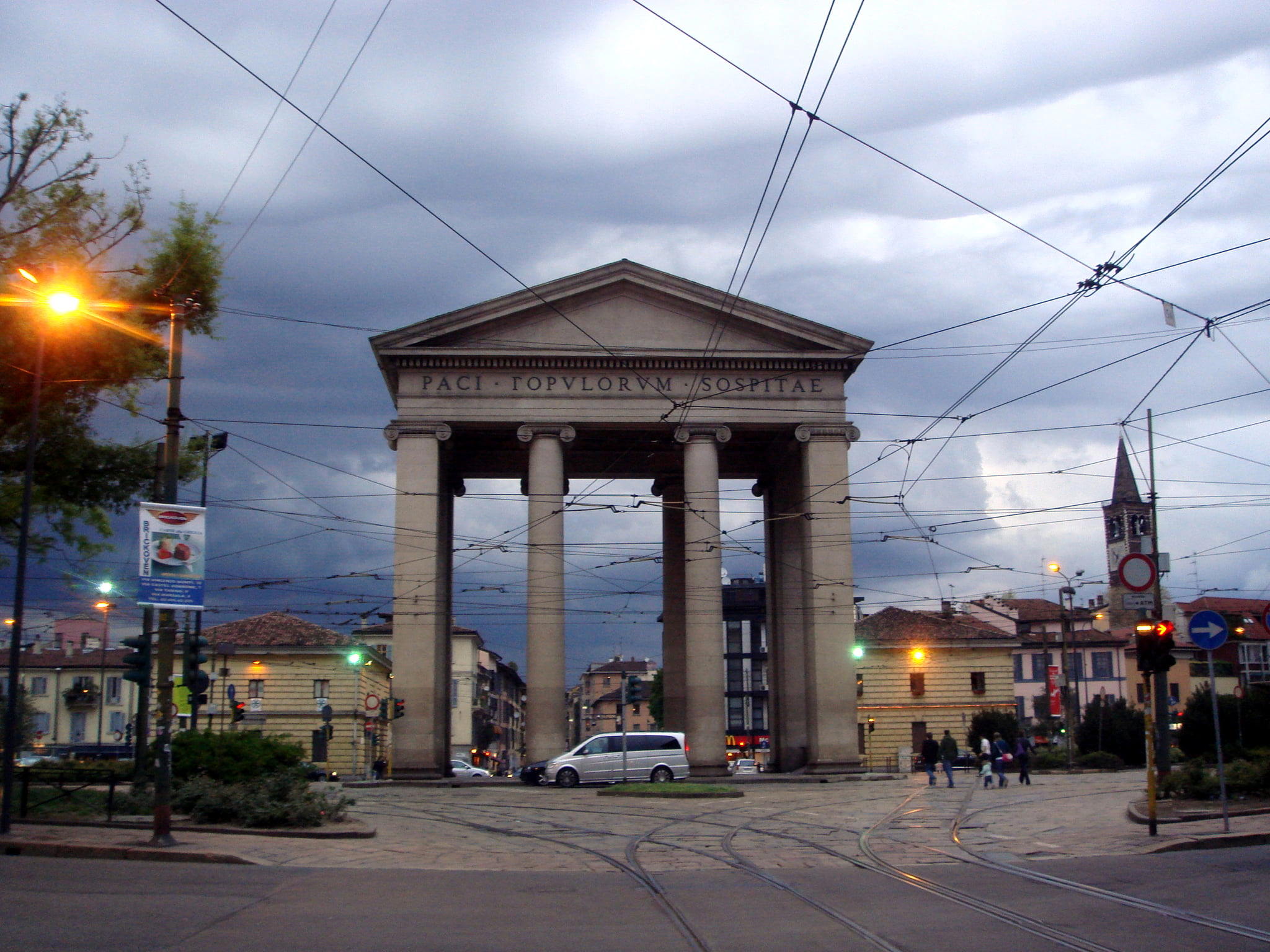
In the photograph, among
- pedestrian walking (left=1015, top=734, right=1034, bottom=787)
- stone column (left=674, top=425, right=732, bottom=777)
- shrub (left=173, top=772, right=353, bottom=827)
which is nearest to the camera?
shrub (left=173, top=772, right=353, bottom=827)

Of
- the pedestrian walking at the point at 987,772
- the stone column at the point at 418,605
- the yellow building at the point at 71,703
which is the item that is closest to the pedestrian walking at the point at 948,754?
the pedestrian walking at the point at 987,772

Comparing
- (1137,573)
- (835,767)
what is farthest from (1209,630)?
(835,767)

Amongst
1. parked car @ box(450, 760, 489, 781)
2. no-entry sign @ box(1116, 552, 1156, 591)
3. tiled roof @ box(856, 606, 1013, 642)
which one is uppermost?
tiled roof @ box(856, 606, 1013, 642)

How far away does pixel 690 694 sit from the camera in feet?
130

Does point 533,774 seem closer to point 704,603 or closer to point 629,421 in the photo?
point 704,603

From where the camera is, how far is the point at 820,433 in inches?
1615

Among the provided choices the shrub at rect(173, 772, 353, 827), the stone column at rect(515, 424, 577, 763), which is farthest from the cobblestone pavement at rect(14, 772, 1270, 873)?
the stone column at rect(515, 424, 577, 763)

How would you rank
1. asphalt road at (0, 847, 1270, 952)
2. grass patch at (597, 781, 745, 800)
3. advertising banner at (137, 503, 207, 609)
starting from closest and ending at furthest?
1. asphalt road at (0, 847, 1270, 952)
2. advertising banner at (137, 503, 207, 609)
3. grass patch at (597, 781, 745, 800)

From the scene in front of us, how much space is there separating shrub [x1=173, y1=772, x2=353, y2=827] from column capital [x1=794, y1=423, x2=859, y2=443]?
76.4ft

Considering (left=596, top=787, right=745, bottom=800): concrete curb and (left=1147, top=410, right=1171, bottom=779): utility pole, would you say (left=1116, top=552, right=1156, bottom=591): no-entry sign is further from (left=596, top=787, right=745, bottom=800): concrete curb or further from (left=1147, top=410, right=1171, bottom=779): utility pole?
(left=596, top=787, right=745, bottom=800): concrete curb

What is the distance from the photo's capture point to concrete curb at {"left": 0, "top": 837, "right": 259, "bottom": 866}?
1589cm

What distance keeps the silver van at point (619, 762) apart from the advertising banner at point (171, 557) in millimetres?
20717

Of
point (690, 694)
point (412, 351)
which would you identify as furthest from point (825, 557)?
point (412, 351)

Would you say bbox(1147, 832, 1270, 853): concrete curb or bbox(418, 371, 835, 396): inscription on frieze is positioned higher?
bbox(418, 371, 835, 396): inscription on frieze
